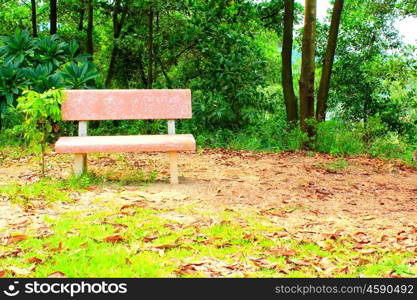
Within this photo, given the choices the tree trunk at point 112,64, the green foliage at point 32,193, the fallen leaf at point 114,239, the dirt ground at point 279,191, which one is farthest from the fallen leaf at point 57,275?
the tree trunk at point 112,64

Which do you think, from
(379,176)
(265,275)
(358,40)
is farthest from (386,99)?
(265,275)

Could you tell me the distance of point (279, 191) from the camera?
596 cm

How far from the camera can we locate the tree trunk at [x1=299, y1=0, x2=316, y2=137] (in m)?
8.54

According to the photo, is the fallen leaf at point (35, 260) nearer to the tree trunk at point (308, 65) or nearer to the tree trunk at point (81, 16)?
the tree trunk at point (308, 65)

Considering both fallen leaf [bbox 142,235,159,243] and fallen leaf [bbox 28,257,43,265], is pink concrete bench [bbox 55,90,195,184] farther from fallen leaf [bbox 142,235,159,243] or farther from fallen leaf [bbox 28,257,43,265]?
fallen leaf [bbox 28,257,43,265]

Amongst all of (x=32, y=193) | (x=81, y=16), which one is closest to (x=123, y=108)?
(x=32, y=193)

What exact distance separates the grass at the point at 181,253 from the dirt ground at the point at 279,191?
0.95 ft

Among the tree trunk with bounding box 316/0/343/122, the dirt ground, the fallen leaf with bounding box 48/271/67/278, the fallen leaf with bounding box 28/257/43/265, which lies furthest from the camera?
the tree trunk with bounding box 316/0/343/122

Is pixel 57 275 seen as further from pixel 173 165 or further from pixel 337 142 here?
pixel 337 142

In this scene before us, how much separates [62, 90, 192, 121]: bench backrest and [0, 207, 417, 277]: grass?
1973 mm

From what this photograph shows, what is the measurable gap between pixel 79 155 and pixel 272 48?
1014 centimetres

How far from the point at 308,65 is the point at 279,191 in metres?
3.20

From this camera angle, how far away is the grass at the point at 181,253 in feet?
11.6

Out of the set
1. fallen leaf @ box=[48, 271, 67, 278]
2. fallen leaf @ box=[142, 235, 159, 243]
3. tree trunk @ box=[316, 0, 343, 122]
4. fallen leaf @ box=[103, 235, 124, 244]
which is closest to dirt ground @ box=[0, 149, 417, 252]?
fallen leaf @ box=[142, 235, 159, 243]
